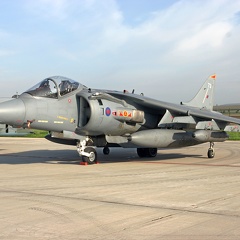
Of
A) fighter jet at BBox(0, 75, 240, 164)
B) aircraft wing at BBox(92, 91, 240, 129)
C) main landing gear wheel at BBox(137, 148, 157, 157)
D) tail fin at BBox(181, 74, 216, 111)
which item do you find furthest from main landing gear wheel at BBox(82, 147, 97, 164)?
tail fin at BBox(181, 74, 216, 111)

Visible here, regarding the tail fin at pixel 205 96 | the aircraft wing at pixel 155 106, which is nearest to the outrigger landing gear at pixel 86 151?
the aircraft wing at pixel 155 106

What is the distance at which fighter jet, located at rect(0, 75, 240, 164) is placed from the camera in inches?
439

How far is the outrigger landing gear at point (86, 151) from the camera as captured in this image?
12.1m

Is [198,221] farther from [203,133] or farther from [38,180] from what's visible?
[203,133]

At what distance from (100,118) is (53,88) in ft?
5.67

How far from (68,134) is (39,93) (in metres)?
1.58

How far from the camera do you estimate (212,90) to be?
18.0m

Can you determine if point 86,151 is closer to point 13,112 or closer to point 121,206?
point 13,112

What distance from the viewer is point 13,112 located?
10.5m

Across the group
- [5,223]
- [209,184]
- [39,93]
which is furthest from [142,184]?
[39,93]

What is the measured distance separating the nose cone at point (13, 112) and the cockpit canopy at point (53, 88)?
26.5 inches

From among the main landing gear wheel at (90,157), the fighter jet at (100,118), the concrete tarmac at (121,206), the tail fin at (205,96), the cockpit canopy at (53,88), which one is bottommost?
the concrete tarmac at (121,206)

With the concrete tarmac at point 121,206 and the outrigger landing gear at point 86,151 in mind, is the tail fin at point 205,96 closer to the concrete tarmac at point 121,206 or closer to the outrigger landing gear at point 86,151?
the outrigger landing gear at point 86,151

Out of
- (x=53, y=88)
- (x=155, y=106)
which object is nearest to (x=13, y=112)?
(x=53, y=88)
